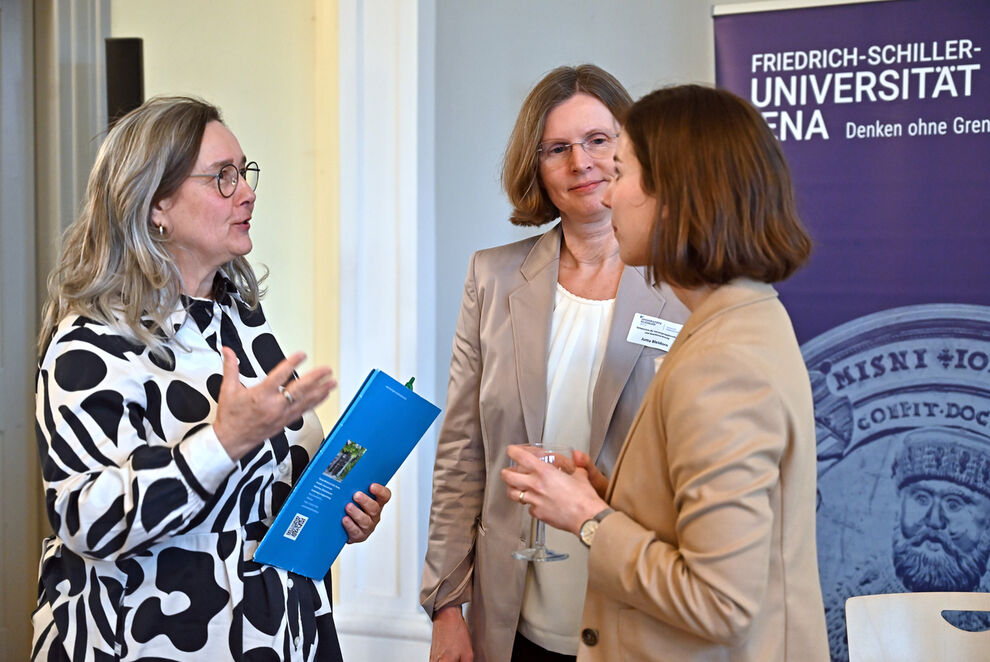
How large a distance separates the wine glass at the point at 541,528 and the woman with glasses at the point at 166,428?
14.8 inches

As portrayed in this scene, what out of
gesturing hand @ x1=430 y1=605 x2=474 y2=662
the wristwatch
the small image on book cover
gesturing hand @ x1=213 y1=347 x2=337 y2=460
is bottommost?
gesturing hand @ x1=430 y1=605 x2=474 y2=662

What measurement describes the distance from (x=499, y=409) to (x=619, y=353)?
30cm

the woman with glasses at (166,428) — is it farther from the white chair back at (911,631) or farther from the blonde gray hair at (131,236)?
the white chair back at (911,631)

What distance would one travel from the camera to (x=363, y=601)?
3.34 metres

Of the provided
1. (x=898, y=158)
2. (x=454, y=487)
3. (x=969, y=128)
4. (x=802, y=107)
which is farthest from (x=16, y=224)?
(x=969, y=128)

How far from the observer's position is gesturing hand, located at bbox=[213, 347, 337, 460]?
1.47 metres

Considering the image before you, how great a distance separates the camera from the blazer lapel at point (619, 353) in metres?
1.82

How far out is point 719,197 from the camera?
4.08 feet

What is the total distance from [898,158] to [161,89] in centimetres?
295

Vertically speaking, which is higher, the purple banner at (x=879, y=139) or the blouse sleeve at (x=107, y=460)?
the purple banner at (x=879, y=139)

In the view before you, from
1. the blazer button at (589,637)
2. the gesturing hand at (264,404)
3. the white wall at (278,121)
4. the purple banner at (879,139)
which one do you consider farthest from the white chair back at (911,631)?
the white wall at (278,121)

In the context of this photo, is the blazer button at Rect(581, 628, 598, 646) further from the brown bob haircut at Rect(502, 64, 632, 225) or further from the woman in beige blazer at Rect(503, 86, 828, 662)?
the brown bob haircut at Rect(502, 64, 632, 225)

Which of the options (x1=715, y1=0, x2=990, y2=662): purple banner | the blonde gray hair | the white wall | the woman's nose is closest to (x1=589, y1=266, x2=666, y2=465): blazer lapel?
the woman's nose

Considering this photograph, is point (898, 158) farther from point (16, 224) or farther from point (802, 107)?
point (16, 224)
